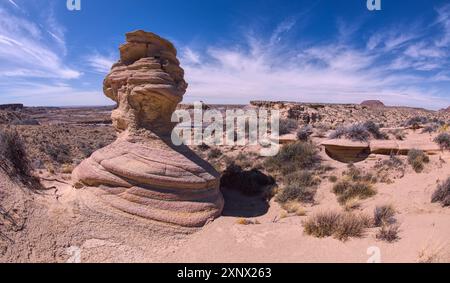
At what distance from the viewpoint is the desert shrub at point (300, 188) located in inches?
321

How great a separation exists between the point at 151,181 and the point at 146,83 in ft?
7.09

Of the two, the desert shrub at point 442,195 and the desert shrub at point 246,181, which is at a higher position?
the desert shrub at point 442,195

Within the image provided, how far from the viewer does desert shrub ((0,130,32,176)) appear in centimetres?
609

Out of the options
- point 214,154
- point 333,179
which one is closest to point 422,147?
point 333,179

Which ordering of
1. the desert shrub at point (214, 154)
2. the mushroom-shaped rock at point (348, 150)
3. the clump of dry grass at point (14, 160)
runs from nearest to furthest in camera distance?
the clump of dry grass at point (14, 160) → the mushroom-shaped rock at point (348, 150) → the desert shrub at point (214, 154)

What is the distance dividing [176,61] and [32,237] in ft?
15.2

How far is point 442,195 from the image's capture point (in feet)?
21.9

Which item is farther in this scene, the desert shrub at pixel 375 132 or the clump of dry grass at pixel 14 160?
the desert shrub at pixel 375 132

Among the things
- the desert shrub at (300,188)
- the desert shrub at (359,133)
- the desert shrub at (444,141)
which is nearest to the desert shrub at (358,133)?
the desert shrub at (359,133)

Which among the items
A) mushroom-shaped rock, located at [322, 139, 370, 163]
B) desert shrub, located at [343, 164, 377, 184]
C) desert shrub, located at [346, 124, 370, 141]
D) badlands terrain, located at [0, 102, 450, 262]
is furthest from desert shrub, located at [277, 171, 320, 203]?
desert shrub, located at [346, 124, 370, 141]

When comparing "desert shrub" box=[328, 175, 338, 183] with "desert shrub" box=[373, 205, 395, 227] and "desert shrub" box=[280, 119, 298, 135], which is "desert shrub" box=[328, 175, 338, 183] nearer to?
"desert shrub" box=[373, 205, 395, 227]

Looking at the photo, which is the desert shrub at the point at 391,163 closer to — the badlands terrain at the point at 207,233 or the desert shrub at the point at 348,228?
the badlands terrain at the point at 207,233

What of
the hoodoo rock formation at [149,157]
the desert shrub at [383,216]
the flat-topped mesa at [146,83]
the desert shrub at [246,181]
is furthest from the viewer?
the desert shrub at [246,181]

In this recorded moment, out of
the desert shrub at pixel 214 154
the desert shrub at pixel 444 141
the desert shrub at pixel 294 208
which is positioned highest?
the desert shrub at pixel 444 141
